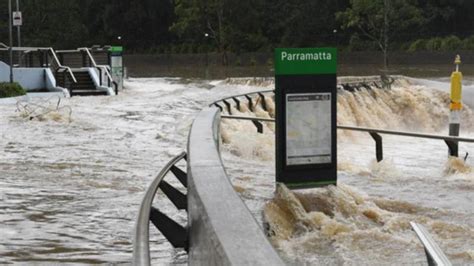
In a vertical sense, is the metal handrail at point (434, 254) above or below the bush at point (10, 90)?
above

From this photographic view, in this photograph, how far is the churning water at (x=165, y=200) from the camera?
6.11 m

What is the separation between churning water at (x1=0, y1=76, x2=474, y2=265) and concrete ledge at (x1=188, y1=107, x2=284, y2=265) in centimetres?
123

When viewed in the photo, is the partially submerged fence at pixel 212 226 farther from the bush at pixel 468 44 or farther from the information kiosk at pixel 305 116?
the bush at pixel 468 44

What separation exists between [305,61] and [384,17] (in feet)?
180

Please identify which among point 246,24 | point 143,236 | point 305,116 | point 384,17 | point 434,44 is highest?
point 384,17

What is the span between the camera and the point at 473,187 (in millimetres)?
10062

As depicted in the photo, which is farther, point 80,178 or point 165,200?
point 80,178

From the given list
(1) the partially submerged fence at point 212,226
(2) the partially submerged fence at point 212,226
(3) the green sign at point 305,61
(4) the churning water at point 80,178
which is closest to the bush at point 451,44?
(4) the churning water at point 80,178

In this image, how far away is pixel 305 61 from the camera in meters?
7.92

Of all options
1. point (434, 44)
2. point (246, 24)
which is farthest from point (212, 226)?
point (246, 24)

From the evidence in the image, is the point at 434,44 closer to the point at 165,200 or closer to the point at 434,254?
the point at 165,200

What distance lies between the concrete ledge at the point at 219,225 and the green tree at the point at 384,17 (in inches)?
2235

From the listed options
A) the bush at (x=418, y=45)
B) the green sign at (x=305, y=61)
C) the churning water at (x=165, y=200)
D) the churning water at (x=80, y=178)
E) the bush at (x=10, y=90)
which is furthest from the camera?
the bush at (x=418, y=45)

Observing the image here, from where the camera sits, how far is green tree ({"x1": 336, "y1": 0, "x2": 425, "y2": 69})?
199 feet
